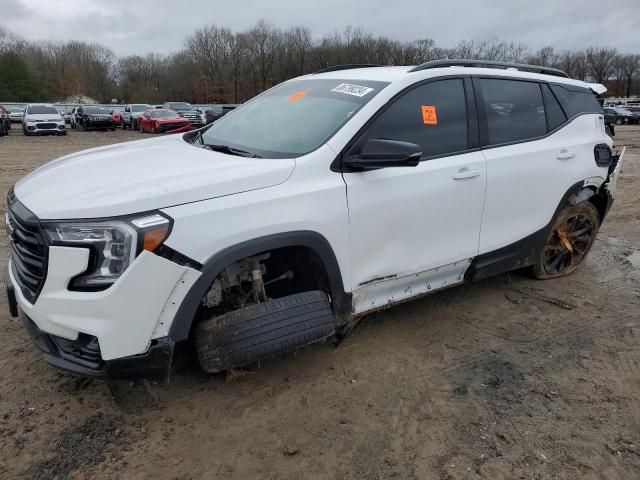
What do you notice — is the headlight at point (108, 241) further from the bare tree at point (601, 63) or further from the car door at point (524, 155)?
the bare tree at point (601, 63)

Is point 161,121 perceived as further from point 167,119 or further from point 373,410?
point 373,410

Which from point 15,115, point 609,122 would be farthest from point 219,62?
point 609,122

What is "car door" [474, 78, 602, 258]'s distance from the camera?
3717mm

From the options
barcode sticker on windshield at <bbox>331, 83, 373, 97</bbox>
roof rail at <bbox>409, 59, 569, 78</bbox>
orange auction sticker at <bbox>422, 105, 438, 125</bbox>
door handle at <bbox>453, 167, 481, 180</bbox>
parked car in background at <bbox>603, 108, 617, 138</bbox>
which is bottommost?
door handle at <bbox>453, 167, 481, 180</bbox>

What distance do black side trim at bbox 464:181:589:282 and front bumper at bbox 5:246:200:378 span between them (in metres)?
2.21

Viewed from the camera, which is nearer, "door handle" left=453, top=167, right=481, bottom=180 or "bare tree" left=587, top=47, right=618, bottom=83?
"door handle" left=453, top=167, right=481, bottom=180

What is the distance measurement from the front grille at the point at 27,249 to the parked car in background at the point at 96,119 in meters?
30.7

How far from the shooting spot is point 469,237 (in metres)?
3.62

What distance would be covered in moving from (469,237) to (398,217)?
0.76 metres

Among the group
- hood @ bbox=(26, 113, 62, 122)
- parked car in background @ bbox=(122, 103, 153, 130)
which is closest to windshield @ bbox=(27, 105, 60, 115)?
hood @ bbox=(26, 113, 62, 122)

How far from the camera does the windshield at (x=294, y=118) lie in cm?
309

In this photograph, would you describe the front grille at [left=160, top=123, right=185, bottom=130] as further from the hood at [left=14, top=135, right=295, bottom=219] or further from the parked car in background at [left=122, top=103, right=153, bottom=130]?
the hood at [left=14, top=135, right=295, bottom=219]

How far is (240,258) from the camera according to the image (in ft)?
8.46

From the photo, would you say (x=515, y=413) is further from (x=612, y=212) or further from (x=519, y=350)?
(x=612, y=212)
